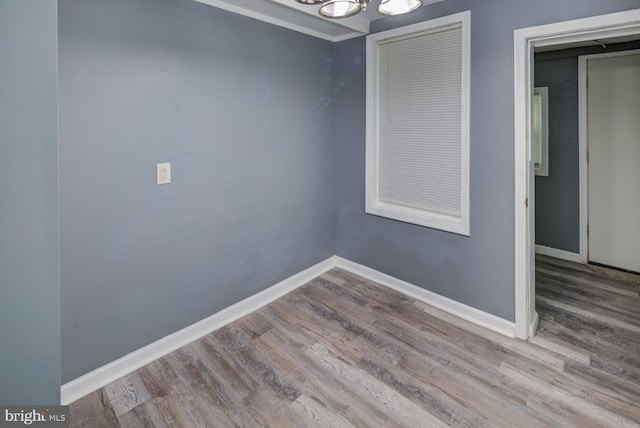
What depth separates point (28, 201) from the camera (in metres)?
0.97

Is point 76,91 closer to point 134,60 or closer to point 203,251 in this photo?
point 134,60

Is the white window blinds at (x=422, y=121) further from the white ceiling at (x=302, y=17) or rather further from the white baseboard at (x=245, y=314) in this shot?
the white baseboard at (x=245, y=314)

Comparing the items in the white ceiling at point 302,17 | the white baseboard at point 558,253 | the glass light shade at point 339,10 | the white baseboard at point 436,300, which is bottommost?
the white baseboard at point 436,300

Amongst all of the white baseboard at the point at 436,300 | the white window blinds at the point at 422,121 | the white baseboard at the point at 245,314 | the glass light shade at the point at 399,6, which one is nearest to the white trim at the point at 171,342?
the white baseboard at the point at 245,314

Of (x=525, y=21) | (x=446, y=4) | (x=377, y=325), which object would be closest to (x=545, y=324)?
(x=377, y=325)

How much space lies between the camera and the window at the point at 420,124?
8.40ft

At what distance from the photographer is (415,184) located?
2.97 metres

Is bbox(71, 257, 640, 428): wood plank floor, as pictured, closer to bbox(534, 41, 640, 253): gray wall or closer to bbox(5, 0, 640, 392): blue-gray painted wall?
bbox(5, 0, 640, 392): blue-gray painted wall

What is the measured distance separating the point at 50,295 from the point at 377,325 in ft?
6.83

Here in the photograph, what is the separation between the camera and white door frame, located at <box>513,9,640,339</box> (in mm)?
1926

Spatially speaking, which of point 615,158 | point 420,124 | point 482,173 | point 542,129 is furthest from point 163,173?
point 615,158

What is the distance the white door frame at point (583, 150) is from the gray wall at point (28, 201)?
4416mm

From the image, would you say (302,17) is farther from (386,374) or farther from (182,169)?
(386,374)

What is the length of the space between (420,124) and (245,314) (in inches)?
84.3
